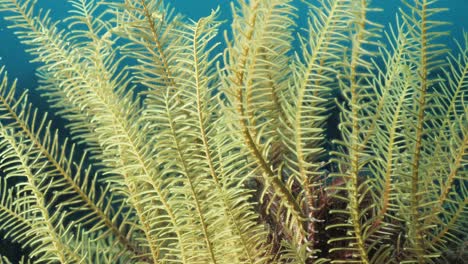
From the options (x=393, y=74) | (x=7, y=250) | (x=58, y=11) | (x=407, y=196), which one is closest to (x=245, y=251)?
(x=407, y=196)

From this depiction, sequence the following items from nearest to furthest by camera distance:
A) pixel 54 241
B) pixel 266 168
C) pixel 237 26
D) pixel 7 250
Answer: pixel 237 26 → pixel 266 168 → pixel 54 241 → pixel 7 250

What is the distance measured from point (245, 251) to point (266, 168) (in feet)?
0.70

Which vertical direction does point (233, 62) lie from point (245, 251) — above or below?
above

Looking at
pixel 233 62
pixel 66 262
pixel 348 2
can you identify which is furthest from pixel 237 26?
pixel 66 262

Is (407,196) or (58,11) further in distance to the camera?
(58,11)

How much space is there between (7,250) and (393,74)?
7.44 feet

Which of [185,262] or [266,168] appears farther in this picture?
[185,262]

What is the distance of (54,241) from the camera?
3.44 feet

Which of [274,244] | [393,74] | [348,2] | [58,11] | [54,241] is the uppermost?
[58,11]

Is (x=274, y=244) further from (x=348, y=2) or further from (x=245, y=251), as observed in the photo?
(x=348, y=2)

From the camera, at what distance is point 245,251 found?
1.04 metres

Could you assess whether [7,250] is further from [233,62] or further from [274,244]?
[233,62]

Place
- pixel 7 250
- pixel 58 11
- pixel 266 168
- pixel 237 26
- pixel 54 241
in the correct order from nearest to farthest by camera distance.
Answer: pixel 237 26 → pixel 266 168 → pixel 54 241 → pixel 7 250 → pixel 58 11

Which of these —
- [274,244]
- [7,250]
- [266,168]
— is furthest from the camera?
[7,250]
